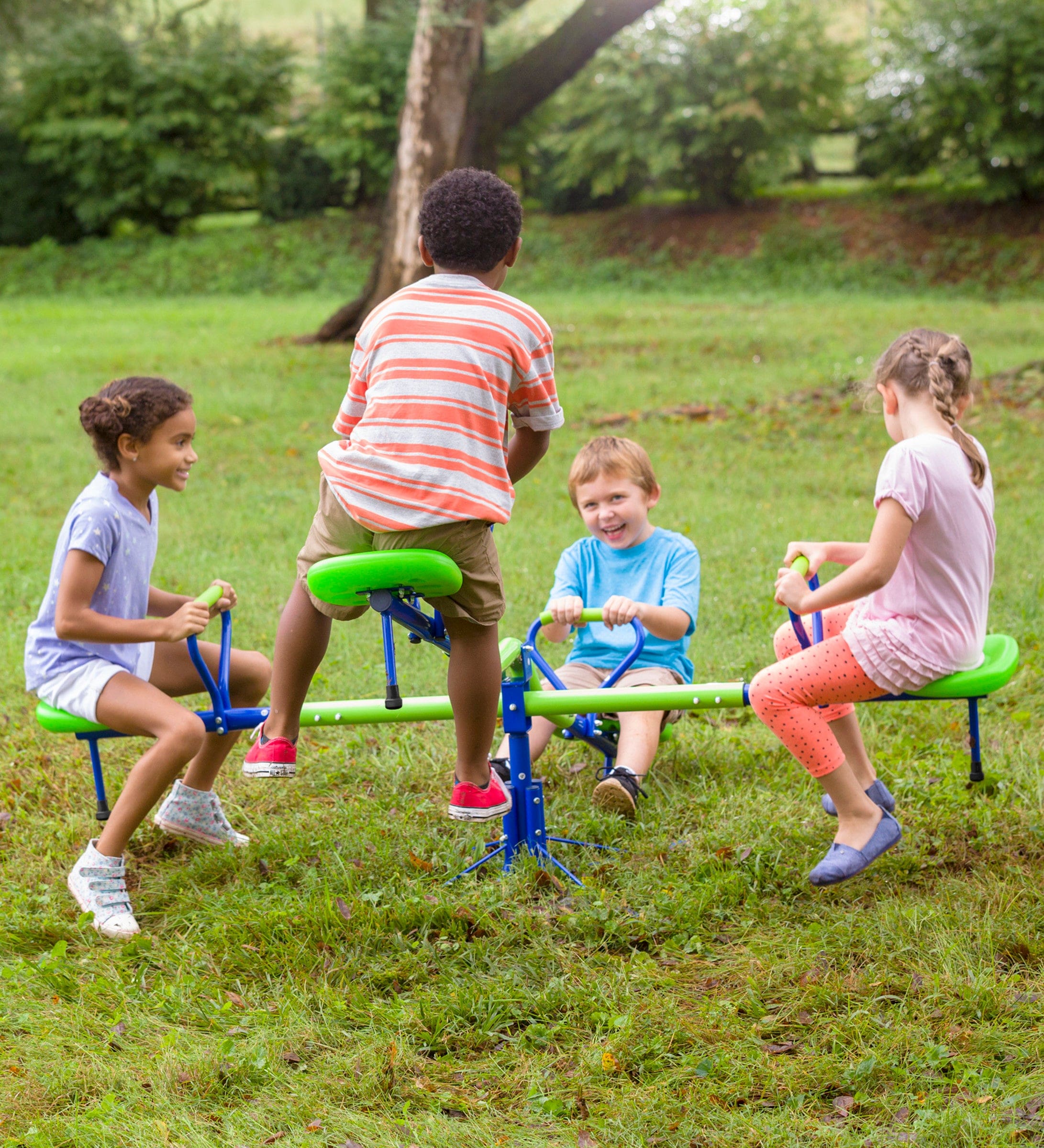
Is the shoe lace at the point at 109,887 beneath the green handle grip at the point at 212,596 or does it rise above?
beneath

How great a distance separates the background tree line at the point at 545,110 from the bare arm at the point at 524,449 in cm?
1813

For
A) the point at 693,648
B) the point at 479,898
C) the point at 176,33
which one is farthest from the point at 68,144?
the point at 479,898

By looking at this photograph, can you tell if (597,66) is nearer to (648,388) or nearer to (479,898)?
(648,388)

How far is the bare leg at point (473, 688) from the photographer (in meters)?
3.00

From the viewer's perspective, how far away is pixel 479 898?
335cm

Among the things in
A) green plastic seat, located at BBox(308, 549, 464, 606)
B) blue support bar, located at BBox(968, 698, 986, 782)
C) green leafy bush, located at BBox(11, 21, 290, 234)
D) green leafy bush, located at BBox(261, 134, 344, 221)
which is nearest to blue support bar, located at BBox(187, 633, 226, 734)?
green plastic seat, located at BBox(308, 549, 464, 606)

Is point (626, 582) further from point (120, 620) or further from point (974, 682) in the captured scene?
point (120, 620)

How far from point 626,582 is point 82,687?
6.05ft

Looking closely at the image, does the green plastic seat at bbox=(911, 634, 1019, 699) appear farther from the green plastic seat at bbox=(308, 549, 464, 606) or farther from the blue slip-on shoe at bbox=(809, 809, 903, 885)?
the green plastic seat at bbox=(308, 549, 464, 606)

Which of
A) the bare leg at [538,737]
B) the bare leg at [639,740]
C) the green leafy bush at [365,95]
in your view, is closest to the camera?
the bare leg at [639,740]

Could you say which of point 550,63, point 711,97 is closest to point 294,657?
point 550,63

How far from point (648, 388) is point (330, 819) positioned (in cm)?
725

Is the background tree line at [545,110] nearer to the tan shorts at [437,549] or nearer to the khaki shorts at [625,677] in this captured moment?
the khaki shorts at [625,677]

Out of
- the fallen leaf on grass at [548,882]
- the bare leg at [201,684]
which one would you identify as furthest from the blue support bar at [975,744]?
the bare leg at [201,684]
